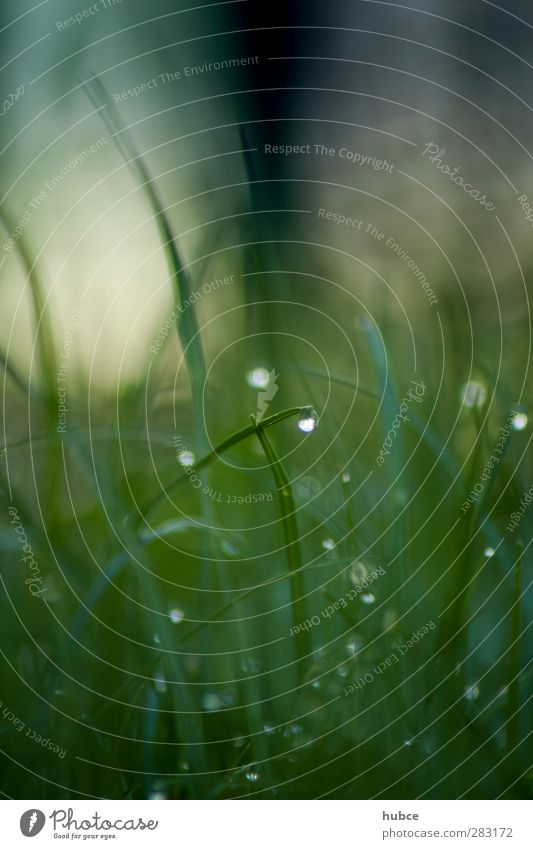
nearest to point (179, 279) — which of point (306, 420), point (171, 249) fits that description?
point (171, 249)

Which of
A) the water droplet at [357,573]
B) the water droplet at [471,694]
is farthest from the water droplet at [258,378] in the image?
the water droplet at [471,694]

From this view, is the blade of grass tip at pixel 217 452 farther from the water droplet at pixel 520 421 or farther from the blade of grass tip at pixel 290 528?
the water droplet at pixel 520 421

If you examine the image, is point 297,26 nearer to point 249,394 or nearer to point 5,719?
point 249,394
